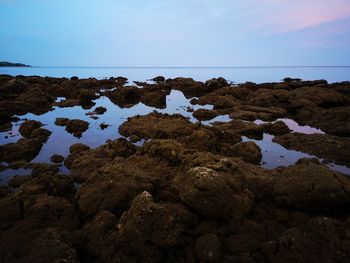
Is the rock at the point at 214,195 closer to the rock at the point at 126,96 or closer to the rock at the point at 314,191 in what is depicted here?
the rock at the point at 314,191

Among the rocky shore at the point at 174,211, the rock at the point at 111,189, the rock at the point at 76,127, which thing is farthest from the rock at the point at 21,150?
the rock at the point at 111,189

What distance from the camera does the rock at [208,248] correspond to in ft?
22.0

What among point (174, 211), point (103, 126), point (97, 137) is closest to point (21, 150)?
point (97, 137)

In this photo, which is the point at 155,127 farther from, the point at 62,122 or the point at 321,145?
the point at 321,145

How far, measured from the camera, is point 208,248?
6.85m

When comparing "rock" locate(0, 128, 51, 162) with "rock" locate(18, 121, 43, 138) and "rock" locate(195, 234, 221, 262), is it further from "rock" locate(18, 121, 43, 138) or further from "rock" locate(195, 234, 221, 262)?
"rock" locate(195, 234, 221, 262)

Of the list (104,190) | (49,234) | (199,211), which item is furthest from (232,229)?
(49,234)

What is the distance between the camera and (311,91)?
33.4 meters

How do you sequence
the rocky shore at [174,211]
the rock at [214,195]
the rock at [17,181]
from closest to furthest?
the rocky shore at [174,211]
the rock at [214,195]
the rock at [17,181]

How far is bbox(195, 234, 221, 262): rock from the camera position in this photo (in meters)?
6.69

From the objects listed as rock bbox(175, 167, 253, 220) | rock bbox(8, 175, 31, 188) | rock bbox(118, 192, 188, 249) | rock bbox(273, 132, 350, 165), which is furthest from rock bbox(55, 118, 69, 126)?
rock bbox(118, 192, 188, 249)

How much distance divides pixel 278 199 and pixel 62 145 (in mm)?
13496

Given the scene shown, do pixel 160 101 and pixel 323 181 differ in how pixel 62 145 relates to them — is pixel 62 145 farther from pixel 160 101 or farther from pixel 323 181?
pixel 160 101

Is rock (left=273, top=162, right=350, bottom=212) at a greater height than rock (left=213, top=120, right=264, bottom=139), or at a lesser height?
greater
